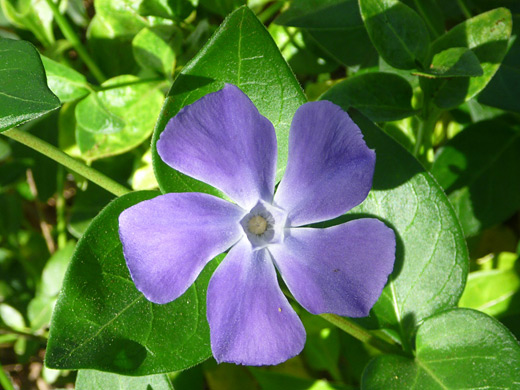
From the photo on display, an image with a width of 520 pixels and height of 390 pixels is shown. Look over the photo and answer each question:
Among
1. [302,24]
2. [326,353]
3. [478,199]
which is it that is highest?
[302,24]

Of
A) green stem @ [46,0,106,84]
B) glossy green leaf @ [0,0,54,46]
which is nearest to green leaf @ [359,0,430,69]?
green stem @ [46,0,106,84]

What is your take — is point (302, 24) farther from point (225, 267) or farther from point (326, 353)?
point (326, 353)

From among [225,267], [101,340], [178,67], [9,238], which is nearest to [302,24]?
[178,67]

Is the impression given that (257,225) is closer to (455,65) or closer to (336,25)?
(455,65)

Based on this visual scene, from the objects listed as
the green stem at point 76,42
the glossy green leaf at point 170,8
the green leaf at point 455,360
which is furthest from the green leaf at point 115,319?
the green stem at point 76,42

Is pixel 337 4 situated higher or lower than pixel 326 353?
higher

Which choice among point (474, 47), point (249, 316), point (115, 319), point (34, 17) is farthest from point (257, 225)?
point (34, 17)
